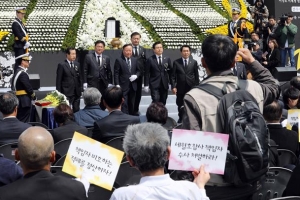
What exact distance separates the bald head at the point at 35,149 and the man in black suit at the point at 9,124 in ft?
9.57

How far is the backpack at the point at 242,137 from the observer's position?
11.9 ft

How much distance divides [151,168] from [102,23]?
1373cm

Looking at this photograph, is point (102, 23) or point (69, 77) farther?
point (102, 23)

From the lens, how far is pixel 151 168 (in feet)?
10.8

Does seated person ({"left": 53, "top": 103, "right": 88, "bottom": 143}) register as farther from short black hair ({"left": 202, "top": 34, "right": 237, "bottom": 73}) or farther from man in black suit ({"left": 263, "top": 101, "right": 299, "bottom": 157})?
short black hair ({"left": 202, "top": 34, "right": 237, "bottom": 73})

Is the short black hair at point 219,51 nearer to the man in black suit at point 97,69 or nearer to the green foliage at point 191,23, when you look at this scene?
the man in black suit at point 97,69

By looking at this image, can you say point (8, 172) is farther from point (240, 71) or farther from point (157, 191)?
point (240, 71)

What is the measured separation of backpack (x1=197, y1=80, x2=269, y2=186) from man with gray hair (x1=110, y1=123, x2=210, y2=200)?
38 centimetres

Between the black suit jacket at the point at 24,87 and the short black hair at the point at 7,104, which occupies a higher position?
the short black hair at the point at 7,104

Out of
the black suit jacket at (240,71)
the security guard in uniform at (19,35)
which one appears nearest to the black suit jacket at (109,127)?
the black suit jacket at (240,71)

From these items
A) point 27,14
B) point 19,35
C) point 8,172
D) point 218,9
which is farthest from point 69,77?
point 8,172

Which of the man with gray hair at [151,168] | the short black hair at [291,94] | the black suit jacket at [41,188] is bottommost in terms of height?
the short black hair at [291,94]

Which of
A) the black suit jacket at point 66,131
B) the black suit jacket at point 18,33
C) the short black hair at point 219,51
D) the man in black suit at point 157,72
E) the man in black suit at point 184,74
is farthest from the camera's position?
the black suit jacket at point 18,33

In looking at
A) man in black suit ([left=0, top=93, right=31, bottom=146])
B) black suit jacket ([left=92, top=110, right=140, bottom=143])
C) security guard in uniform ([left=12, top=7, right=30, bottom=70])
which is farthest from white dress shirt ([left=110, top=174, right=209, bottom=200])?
security guard in uniform ([left=12, top=7, right=30, bottom=70])
